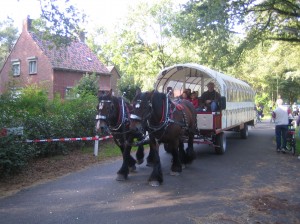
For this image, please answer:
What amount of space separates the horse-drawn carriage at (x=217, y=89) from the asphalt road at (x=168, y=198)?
1495 mm

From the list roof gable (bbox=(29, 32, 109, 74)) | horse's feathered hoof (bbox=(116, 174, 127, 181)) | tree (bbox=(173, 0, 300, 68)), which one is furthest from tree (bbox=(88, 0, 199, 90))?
horse's feathered hoof (bbox=(116, 174, 127, 181))

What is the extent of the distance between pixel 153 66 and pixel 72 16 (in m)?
21.6

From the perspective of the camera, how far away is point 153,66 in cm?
3212

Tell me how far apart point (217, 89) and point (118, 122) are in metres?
5.01

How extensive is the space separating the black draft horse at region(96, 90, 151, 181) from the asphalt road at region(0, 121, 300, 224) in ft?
1.55

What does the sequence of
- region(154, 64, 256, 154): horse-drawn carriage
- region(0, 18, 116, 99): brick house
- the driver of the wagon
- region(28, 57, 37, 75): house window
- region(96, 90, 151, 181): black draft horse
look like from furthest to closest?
1. region(28, 57, 37, 75): house window
2. region(0, 18, 116, 99): brick house
3. the driver of the wagon
4. region(154, 64, 256, 154): horse-drawn carriage
5. region(96, 90, 151, 181): black draft horse

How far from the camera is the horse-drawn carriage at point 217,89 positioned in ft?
32.0

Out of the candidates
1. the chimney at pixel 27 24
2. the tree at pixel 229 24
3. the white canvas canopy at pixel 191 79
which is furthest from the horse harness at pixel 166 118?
the chimney at pixel 27 24

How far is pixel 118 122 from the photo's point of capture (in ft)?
23.9

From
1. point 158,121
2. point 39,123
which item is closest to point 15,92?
point 39,123

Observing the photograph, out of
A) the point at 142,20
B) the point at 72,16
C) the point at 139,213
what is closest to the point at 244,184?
the point at 139,213

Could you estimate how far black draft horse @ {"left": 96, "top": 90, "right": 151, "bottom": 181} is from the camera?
23.0 ft

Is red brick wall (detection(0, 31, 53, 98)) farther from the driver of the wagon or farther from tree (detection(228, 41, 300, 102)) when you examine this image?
the driver of the wagon

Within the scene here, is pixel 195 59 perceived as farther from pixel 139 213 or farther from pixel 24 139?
pixel 139 213
